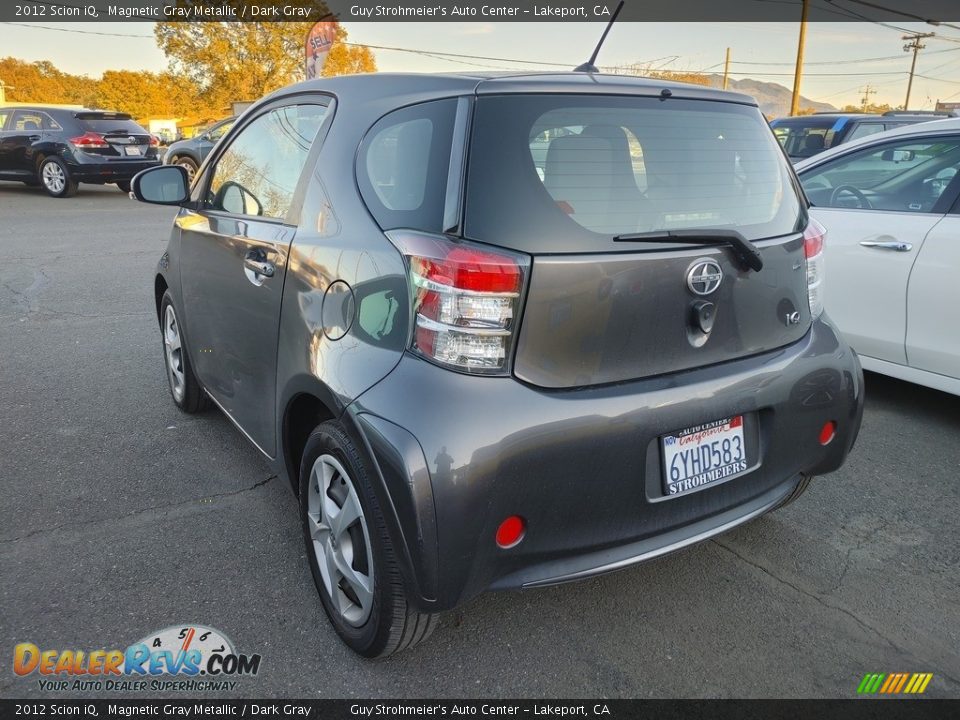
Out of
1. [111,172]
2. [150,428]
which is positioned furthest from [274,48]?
[150,428]

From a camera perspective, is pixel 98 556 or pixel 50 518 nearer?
pixel 98 556

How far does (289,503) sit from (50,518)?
945 millimetres

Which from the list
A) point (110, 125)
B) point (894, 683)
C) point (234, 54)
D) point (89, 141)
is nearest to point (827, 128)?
point (894, 683)

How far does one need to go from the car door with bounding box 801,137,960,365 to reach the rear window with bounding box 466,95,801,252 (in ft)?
5.98

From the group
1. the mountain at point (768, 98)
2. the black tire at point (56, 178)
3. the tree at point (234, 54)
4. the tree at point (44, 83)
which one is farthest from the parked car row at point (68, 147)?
the tree at point (44, 83)

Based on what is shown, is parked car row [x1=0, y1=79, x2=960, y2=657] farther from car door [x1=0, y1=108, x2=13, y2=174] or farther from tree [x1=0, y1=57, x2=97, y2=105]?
tree [x1=0, y1=57, x2=97, y2=105]

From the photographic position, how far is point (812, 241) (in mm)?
2553

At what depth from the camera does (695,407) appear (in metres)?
2.10

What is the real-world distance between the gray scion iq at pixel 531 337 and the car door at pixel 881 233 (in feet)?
5.49

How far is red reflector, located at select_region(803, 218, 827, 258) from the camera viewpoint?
2.51 m

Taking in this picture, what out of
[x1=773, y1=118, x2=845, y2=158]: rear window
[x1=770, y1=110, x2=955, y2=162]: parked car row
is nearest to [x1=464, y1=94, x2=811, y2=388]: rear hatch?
[x1=770, y1=110, x2=955, y2=162]: parked car row
